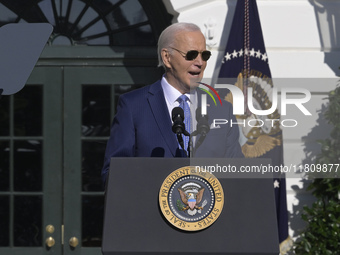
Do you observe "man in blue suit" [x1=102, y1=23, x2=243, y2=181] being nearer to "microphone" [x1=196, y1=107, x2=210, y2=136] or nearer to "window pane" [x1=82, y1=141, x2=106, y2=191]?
"microphone" [x1=196, y1=107, x2=210, y2=136]

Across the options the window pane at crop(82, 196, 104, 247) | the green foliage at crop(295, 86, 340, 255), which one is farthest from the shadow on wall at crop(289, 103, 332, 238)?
the window pane at crop(82, 196, 104, 247)

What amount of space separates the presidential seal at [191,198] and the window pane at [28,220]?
396cm

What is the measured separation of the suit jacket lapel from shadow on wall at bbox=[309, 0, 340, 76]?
10.4 feet

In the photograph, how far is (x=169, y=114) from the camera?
3107mm

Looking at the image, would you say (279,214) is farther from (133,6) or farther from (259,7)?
(133,6)

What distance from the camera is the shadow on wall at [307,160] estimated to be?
19.3ft

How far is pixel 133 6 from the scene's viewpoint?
247 inches

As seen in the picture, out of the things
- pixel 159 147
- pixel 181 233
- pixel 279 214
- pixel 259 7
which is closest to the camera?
pixel 181 233

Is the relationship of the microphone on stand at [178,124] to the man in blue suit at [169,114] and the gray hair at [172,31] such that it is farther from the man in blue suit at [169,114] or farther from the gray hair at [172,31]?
the gray hair at [172,31]

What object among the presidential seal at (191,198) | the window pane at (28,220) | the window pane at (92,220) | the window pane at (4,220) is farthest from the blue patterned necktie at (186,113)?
the window pane at (4,220)

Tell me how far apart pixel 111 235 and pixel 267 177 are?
1.88ft

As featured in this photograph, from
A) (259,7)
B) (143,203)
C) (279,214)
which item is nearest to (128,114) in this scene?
(143,203)

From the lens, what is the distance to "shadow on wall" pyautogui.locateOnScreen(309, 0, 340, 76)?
19.9 ft

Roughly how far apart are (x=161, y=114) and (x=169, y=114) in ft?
0.12
